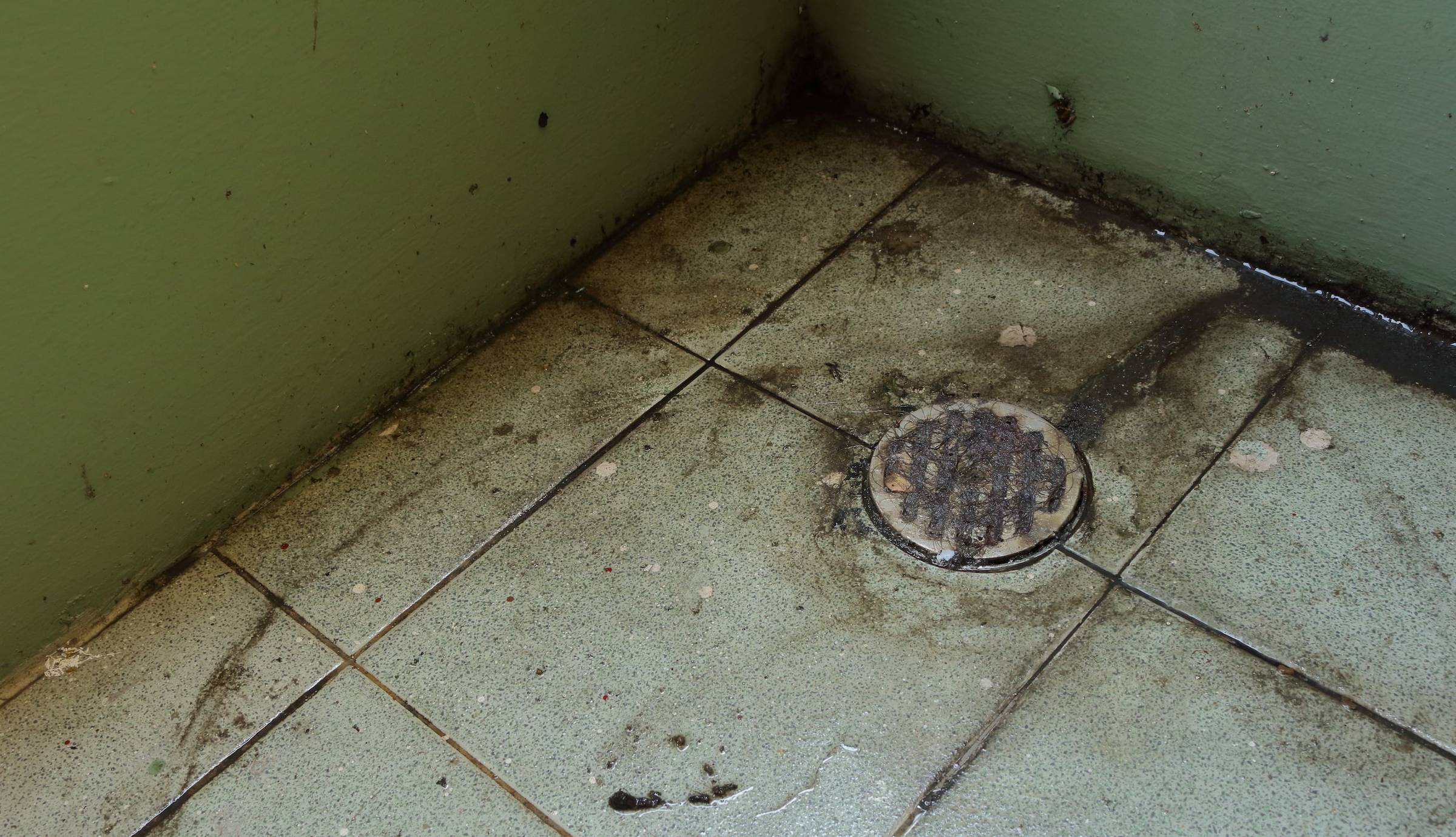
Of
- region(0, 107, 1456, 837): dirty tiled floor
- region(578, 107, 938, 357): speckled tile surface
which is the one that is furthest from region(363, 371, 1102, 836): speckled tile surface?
region(578, 107, 938, 357): speckled tile surface

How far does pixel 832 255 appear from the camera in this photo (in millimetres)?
3588

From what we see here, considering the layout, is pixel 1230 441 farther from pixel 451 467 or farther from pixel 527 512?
pixel 451 467

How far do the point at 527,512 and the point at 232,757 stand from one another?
2.77 ft

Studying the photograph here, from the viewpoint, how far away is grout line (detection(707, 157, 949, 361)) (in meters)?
3.39

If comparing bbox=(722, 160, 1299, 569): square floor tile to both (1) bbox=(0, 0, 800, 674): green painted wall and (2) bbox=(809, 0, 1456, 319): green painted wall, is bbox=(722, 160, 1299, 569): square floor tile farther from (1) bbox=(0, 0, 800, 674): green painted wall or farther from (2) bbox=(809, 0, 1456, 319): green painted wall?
(1) bbox=(0, 0, 800, 674): green painted wall

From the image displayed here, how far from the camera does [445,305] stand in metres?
3.32

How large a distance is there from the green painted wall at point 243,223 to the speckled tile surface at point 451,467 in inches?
4.6

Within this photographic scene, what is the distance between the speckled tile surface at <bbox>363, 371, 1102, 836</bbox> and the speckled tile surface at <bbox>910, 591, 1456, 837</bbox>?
103mm

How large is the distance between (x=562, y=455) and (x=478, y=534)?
1.01 feet

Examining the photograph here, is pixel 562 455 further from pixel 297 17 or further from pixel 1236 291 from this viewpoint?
pixel 1236 291

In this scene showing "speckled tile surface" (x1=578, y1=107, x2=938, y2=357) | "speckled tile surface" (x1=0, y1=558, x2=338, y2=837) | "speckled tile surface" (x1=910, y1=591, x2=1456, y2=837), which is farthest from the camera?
"speckled tile surface" (x1=578, y1=107, x2=938, y2=357)

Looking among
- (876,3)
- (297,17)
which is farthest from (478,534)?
(876,3)

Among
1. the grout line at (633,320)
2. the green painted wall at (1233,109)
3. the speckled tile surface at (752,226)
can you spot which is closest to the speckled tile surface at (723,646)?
the grout line at (633,320)

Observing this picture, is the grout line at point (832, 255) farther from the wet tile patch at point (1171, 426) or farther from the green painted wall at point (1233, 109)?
the wet tile patch at point (1171, 426)
